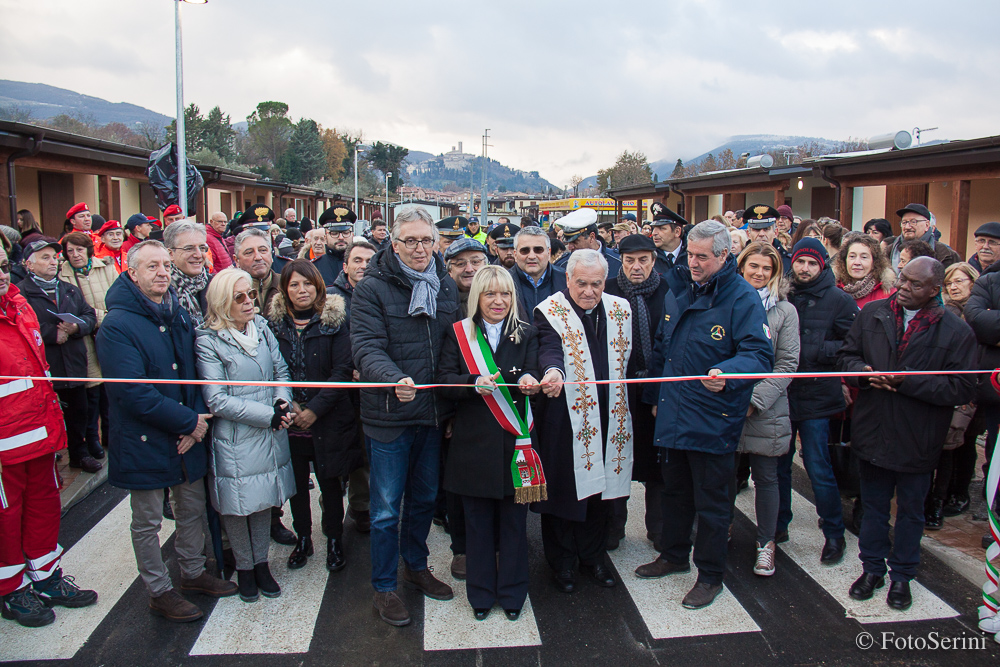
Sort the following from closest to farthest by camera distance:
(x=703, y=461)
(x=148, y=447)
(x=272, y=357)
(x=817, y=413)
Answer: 1. (x=148, y=447)
2. (x=703, y=461)
3. (x=272, y=357)
4. (x=817, y=413)

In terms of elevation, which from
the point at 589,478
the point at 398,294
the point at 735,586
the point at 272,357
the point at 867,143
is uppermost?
the point at 867,143

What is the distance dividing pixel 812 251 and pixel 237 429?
407 centimetres

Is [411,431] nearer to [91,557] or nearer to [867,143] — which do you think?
[91,557]

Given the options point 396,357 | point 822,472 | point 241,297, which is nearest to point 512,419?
point 396,357

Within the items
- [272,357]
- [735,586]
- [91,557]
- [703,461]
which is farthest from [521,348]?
[91,557]

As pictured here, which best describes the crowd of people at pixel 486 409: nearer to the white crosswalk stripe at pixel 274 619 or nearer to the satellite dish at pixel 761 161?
the white crosswalk stripe at pixel 274 619

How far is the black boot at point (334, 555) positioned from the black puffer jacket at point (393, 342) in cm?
120

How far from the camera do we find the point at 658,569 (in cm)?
454

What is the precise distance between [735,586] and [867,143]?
62.6 ft

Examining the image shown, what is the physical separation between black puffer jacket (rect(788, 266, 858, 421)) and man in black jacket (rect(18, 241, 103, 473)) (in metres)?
5.75

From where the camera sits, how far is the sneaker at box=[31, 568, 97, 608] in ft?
13.4

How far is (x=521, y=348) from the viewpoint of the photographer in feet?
13.2

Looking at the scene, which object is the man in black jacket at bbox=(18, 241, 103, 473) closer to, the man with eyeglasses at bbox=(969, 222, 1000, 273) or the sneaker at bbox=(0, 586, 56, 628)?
the sneaker at bbox=(0, 586, 56, 628)

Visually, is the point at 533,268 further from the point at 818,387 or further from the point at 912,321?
the point at 912,321
